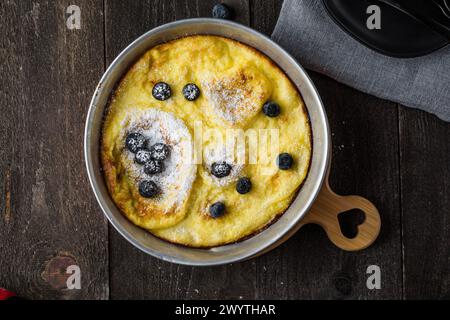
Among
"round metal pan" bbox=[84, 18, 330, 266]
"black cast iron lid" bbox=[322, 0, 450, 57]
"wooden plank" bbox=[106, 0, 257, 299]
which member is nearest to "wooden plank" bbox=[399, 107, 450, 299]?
"black cast iron lid" bbox=[322, 0, 450, 57]

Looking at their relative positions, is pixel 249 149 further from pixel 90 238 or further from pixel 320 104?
pixel 90 238

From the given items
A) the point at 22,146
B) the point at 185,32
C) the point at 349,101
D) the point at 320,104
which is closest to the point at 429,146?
the point at 349,101

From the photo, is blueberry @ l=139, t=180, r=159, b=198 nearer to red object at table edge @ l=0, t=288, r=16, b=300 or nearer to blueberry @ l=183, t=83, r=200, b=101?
blueberry @ l=183, t=83, r=200, b=101

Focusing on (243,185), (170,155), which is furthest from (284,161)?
(170,155)

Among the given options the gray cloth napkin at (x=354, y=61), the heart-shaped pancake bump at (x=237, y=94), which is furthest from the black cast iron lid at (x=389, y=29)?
the heart-shaped pancake bump at (x=237, y=94)

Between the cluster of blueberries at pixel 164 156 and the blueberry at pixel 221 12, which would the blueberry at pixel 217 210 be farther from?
the blueberry at pixel 221 12
